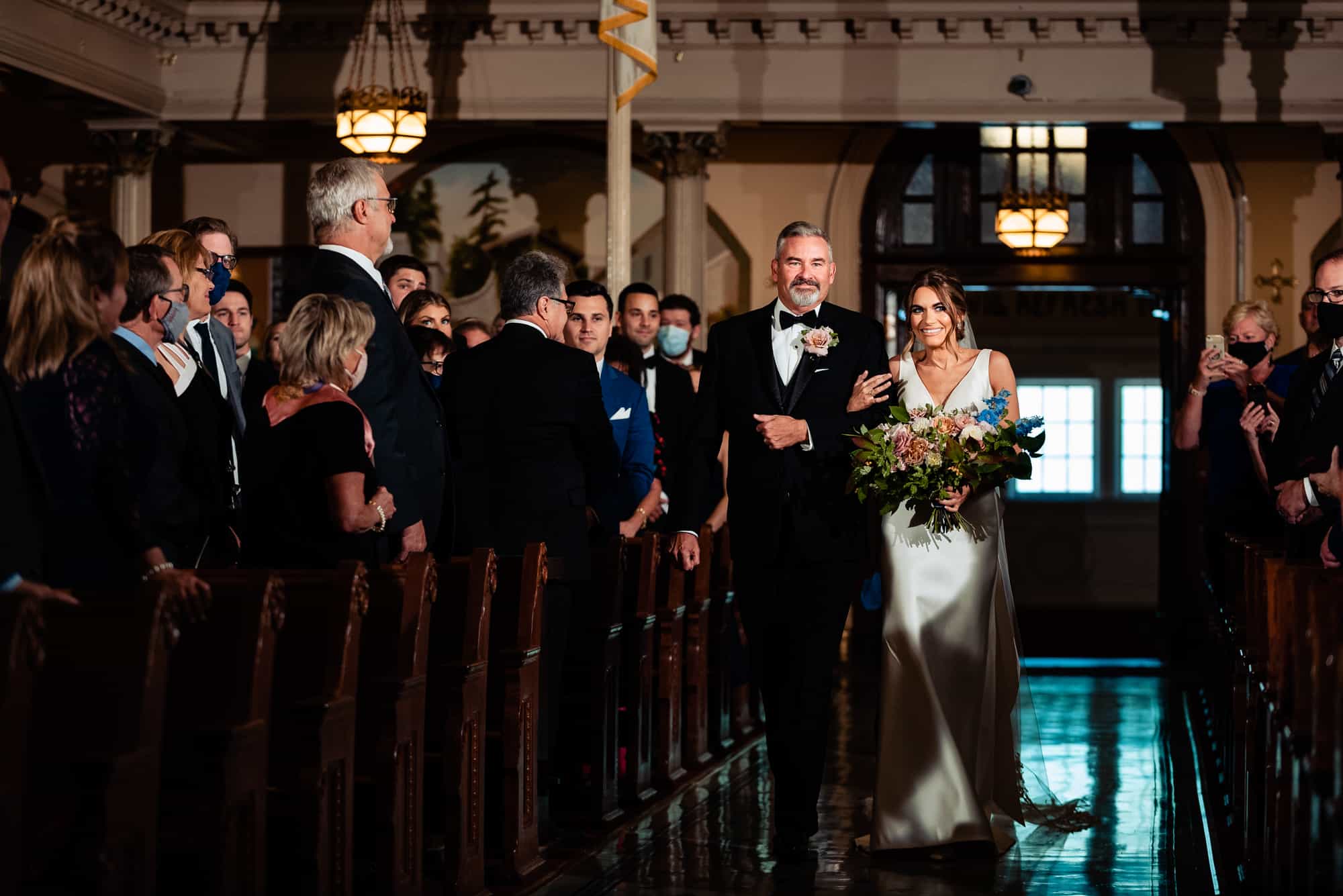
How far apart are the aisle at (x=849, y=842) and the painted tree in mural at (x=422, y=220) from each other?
21.7 feet

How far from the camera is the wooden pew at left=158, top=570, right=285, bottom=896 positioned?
3.29 metres

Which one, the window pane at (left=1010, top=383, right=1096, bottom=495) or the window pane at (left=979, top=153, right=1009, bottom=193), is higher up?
the window pane at (left=979, top=153, right=1009, bottom=193)

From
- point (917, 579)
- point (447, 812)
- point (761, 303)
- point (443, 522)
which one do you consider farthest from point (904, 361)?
point (761, 303)

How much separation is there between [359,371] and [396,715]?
0.97 m

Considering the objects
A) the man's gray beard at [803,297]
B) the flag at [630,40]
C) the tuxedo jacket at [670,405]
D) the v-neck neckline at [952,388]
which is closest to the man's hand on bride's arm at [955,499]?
the v-neck neckline at [952,388]

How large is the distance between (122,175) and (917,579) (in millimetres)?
8249

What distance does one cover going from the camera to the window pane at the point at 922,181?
13109 millimetres

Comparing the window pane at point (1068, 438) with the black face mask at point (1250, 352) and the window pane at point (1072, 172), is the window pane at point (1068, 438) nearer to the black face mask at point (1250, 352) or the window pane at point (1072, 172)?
the window pane at point (1072, 172)

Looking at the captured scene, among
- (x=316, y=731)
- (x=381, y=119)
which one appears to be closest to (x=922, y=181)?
(x=381, y=119)

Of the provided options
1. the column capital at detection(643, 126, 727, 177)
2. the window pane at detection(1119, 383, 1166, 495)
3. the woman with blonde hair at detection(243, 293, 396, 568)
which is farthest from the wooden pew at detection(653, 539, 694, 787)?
the window pane at detection(1119, 383, 1166, 495)

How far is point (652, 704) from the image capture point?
21.1 ft

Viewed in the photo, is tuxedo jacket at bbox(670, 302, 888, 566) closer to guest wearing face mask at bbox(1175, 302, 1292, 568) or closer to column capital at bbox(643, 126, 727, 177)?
guest wearing face mask at bbox(1175, 302, 1292, 568)

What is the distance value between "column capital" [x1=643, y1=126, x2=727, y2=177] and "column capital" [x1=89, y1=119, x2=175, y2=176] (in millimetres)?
3342

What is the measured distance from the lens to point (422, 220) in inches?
527
